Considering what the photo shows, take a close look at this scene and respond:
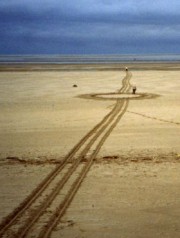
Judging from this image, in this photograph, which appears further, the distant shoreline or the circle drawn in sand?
the distant shoreline

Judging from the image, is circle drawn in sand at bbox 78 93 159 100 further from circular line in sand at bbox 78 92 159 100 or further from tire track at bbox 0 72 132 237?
tire track at bbox 0 72 132 237

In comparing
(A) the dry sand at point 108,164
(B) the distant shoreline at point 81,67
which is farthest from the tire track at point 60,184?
(B) the distant shoreline at point 81,67

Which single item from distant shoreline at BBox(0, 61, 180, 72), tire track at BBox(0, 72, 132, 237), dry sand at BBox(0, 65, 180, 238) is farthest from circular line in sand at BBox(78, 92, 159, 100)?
distant shoreline at BBox(0, 61, 180, 72)

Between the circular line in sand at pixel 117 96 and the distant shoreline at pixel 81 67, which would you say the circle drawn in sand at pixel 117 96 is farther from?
the distant shoreline at pixel 81 67

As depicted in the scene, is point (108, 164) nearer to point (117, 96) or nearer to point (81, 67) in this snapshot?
point (117, 96)

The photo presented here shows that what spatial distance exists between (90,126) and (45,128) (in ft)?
5.50

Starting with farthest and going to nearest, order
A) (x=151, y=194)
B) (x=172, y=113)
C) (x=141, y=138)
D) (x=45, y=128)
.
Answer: (x=172, y=113) < (x=45, y=128) < (x=141, y=138) < (x=151, y=194)

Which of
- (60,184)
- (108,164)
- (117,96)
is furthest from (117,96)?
(60,184)

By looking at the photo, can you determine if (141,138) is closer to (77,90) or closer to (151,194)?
(151,194)

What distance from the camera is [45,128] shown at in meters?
14.6

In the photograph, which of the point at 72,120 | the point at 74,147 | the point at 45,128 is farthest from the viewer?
the point at 72,120

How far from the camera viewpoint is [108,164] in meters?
9.93

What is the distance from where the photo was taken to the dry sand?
260 inches

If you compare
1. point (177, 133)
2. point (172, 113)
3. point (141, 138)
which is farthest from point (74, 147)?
point (172, 113)
